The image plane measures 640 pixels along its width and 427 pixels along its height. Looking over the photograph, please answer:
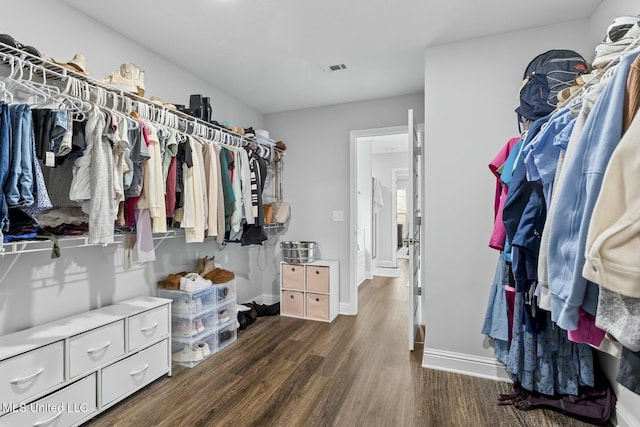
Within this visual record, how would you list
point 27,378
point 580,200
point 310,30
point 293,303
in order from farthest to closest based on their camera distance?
point 293,303 → point 310,30 → point 27,378 → point 580,200

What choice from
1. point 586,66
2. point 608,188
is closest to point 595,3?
point 586,66

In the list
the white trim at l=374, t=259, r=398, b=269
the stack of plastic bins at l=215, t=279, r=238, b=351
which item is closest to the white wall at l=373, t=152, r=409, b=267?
the white trim at l=374, t=259, r=398, b=269

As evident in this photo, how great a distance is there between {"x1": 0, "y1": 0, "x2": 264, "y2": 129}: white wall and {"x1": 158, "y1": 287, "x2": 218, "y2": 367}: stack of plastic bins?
167cm

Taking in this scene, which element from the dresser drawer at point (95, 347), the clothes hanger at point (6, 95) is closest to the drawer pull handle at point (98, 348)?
the dresser drawer at point (95, 347)

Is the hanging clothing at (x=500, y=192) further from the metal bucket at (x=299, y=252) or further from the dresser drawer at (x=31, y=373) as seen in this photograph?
the dresser drawer at (x=31, y=373)

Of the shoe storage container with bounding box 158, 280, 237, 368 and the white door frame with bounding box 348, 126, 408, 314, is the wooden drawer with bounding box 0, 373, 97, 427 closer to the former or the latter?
the shoe storage container with bounding box 158, 280, 237, 368

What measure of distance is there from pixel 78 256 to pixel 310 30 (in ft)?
7.37

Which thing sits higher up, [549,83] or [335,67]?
[335,67]

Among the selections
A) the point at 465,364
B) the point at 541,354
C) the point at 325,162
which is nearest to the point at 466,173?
the point at 541,354

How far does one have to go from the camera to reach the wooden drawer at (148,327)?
2004 mm

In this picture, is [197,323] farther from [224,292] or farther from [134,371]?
[134,371]

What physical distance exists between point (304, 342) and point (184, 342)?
1050mm

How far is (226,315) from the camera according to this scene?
9.33 ft

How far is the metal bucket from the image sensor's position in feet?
11.9
